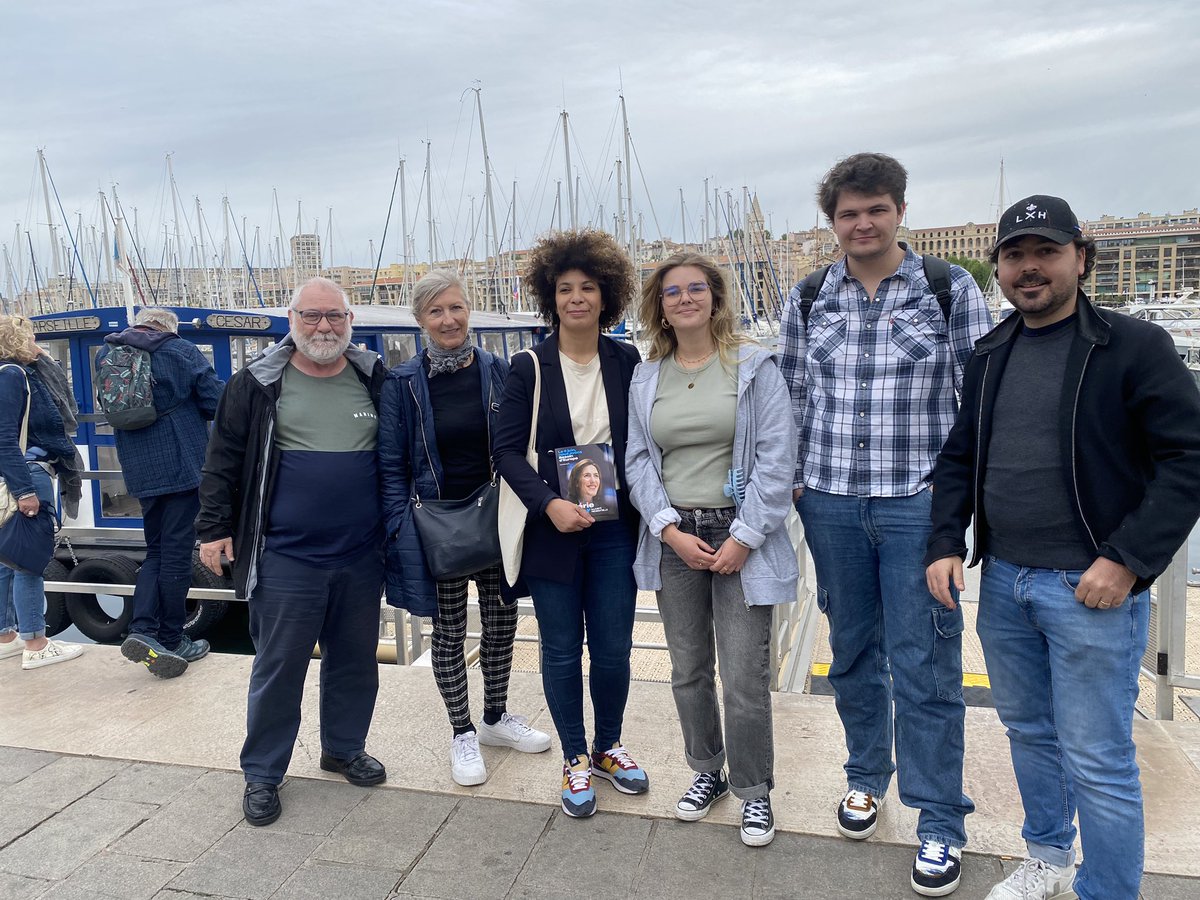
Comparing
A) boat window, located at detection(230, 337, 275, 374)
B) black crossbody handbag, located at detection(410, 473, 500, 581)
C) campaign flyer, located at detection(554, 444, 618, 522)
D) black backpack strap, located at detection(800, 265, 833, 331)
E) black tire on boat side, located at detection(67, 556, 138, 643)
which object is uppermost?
black backpack strap, located at detection(800, 265, 833, 331)

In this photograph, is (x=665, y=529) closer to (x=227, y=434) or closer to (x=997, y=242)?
(x=997, y=242)

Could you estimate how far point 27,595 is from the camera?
15.2 ft

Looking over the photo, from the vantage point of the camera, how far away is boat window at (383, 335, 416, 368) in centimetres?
1052

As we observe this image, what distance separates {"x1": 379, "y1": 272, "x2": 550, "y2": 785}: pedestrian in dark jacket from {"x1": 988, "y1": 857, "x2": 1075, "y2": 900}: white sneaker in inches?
69.2

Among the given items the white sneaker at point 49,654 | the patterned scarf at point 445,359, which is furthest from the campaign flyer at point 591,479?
the white sneaker at point 49,654

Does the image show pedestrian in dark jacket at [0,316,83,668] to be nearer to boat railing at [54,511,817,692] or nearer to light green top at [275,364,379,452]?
boat railing at [54,511,817,692]

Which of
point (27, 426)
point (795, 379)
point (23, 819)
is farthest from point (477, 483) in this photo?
point (27, 426)

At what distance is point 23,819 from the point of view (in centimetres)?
304

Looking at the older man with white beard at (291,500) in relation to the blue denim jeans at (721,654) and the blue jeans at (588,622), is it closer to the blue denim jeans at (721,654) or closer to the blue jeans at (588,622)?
the blue jeans at (588,622)

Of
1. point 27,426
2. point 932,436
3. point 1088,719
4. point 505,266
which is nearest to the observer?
point 1088,719

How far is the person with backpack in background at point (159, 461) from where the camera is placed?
14.3 ft

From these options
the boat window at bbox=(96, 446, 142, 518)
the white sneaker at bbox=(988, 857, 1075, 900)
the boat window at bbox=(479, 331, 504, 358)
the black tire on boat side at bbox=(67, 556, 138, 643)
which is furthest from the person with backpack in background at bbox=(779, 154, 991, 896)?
the boat window at bbox=(479, 331, 504, 358)

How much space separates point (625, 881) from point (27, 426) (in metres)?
3.86

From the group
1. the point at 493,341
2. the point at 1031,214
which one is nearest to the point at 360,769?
the point at 1031,214
